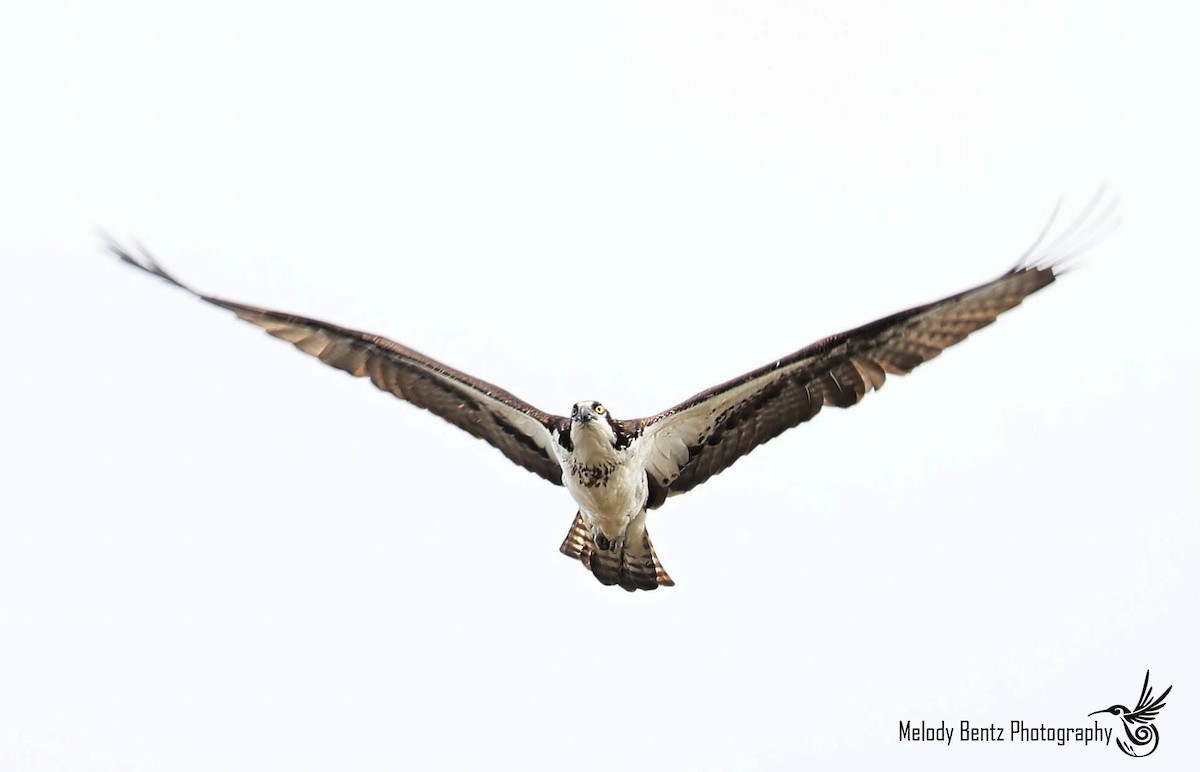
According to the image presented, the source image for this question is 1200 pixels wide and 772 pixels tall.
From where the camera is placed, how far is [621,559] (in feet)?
54.8

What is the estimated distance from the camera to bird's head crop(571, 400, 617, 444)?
49.9ft

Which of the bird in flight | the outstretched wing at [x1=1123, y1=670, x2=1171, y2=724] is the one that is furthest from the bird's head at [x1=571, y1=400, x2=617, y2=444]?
the outstretched wing at [x1=1123, y1=670, x2=1171, y2=724]

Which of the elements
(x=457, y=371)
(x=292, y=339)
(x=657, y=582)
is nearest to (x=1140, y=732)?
(x=657, y=582)

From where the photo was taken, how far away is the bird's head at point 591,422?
15.2 metres

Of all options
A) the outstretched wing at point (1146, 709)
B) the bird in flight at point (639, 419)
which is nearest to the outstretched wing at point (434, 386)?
the bird in flight at point (639, 419)

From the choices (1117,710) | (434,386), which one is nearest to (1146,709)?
(1117,710)

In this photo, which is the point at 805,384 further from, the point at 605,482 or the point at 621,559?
the point at 621,559

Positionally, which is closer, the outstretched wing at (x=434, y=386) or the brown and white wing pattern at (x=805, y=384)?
the brown and white wing pattern at (x=805, y=384)

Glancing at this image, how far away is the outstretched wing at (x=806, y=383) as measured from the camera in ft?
47.6

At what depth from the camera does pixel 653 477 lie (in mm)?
16359

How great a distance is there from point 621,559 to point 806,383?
2.73 m

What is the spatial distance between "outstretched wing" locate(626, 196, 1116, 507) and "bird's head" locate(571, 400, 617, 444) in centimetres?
42

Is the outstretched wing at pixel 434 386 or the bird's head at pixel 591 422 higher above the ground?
the outstretched wing at pixel 434 386

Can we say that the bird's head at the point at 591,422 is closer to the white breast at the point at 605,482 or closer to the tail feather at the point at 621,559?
the white breast at the point at 605,482
